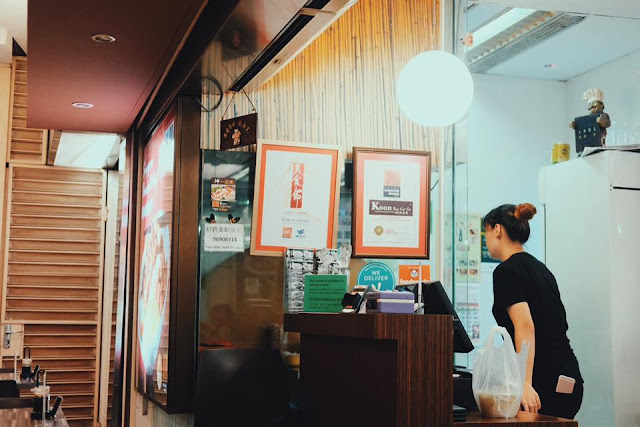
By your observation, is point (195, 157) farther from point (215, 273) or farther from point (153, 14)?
point (153, 14)

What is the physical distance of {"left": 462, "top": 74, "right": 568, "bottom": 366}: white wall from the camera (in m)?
6.36

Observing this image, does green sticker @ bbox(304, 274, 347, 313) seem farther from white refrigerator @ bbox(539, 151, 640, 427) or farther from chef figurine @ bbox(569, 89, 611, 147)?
chef figurine @ bbox(569, 89, 611, 147)

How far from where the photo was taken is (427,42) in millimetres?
5137

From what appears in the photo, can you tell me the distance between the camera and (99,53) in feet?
13.4

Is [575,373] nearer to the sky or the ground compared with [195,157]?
nearer to the ground

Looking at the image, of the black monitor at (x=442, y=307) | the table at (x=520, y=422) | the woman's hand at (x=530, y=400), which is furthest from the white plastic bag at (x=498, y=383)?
the woman's hand at (x=530, y=400)

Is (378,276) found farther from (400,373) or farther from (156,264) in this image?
(400,373)

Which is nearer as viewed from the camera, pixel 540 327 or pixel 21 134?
pixel 540 327

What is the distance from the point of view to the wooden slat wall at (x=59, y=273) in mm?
7629

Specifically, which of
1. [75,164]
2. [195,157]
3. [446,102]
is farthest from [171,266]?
[75,164]

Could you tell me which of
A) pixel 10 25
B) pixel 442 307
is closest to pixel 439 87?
pixel 442 307

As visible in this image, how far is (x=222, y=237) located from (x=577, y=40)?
3202 mm

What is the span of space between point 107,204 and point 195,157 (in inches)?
159

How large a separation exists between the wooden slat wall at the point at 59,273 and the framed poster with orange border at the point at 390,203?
419cm
